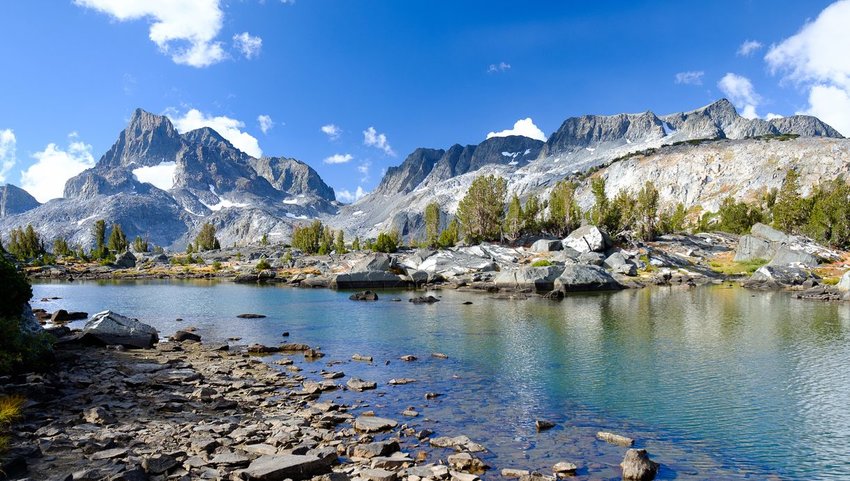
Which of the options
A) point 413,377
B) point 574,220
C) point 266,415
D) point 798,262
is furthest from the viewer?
point 574,220

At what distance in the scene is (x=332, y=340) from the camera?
42312 mm

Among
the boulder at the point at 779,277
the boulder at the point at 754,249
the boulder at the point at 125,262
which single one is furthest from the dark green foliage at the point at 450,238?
the boulder at the point at 125,262

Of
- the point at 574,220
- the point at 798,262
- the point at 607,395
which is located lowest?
the point at 607,395

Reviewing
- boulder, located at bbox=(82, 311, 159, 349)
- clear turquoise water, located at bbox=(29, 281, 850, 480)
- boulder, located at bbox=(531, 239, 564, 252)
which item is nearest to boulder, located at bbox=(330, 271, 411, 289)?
clear turquoise water, located at bbox=(29, 281, 850, 480)

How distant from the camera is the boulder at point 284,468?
14.5 m

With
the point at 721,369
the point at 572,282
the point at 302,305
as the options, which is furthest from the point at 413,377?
the point at 572,282

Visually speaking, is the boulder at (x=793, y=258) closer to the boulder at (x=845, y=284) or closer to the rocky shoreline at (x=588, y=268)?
the rocky shoreline at (x=588, y=268)

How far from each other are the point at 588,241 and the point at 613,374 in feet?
308

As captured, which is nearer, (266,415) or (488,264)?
(266,415)

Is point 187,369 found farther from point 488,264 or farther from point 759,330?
point 488,264

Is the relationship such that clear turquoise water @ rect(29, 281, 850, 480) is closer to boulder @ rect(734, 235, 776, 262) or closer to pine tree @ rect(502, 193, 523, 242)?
boulder @ rect(734, 235, 776, 262)

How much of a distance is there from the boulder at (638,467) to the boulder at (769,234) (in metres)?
123

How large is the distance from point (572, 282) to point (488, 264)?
26.0 meters

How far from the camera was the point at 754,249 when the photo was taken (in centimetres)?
11344
